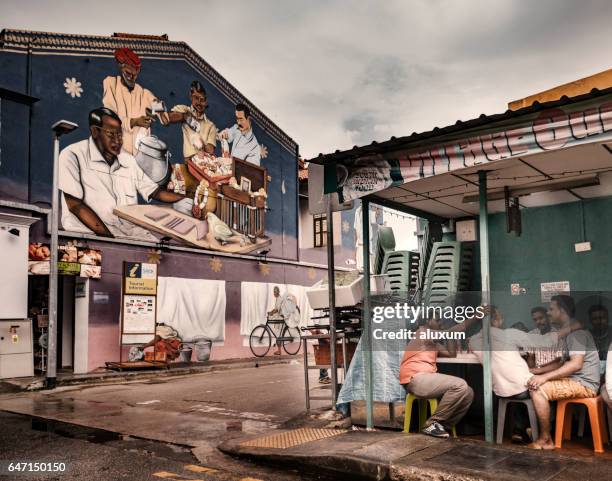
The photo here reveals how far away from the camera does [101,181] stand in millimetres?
17109

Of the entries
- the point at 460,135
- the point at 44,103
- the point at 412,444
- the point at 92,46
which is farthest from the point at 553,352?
the point at 92,46

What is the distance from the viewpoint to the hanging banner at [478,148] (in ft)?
18.3

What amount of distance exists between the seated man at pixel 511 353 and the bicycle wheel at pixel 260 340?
15651 mm

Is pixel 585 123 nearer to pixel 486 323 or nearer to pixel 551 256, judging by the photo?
pixel 486 323

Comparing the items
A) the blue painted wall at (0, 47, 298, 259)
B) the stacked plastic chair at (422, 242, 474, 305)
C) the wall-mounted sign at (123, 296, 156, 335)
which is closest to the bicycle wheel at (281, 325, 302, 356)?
the wall-mounted sign at (123, 296, 156, 335)

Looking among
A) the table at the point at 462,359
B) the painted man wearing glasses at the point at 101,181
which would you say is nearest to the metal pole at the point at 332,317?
the table at the point at 462,359

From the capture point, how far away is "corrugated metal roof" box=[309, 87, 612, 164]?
18.4 ft

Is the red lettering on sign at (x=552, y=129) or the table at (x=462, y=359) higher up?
the red lettering on sign at (x=552, y=129)

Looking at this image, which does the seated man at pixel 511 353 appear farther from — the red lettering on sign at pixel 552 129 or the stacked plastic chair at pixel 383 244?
the stacked plastic chair at pixel 383 244

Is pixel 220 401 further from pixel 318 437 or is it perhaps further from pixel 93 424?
pixel 318 437

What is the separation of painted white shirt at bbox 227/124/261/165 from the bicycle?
6.03 meters

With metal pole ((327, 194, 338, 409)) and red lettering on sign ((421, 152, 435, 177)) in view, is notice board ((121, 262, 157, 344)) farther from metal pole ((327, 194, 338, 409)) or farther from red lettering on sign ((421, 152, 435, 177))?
red lettering on sign ((421, 152, 435, 177))

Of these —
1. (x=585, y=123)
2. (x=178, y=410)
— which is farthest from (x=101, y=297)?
(x=585, y=123)

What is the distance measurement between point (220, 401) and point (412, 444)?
17.9 ft
